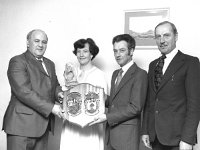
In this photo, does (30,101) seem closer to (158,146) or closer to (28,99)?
(28,99)

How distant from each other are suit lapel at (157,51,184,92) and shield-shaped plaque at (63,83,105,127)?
20.0 inches

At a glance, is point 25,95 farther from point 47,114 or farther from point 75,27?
point 75,27

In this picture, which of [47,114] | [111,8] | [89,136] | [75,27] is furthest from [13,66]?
[111,8]

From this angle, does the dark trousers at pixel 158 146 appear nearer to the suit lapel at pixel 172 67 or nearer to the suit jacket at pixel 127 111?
the suit jacket at pixel 127 111

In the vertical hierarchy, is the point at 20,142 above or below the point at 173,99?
below

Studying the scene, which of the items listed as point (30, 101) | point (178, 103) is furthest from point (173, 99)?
point (30, 101)

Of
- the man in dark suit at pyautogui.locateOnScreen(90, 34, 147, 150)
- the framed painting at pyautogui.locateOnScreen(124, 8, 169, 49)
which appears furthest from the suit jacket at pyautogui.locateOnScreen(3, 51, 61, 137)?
the framed painting at pyautogui.locateOnScreen(124, 8, 169, 49)

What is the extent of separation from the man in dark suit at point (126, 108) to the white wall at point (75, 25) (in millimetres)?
754

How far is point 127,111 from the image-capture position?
196 cm

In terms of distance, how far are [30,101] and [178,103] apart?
112 cm

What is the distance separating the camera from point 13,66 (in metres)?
2.14

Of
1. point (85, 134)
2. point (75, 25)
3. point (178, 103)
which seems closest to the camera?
point (178, 103)

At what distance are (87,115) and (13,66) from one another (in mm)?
725

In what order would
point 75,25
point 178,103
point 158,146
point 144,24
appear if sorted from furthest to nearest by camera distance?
point 75,25 → point 144,24 → point 158,146 → point 178,103
